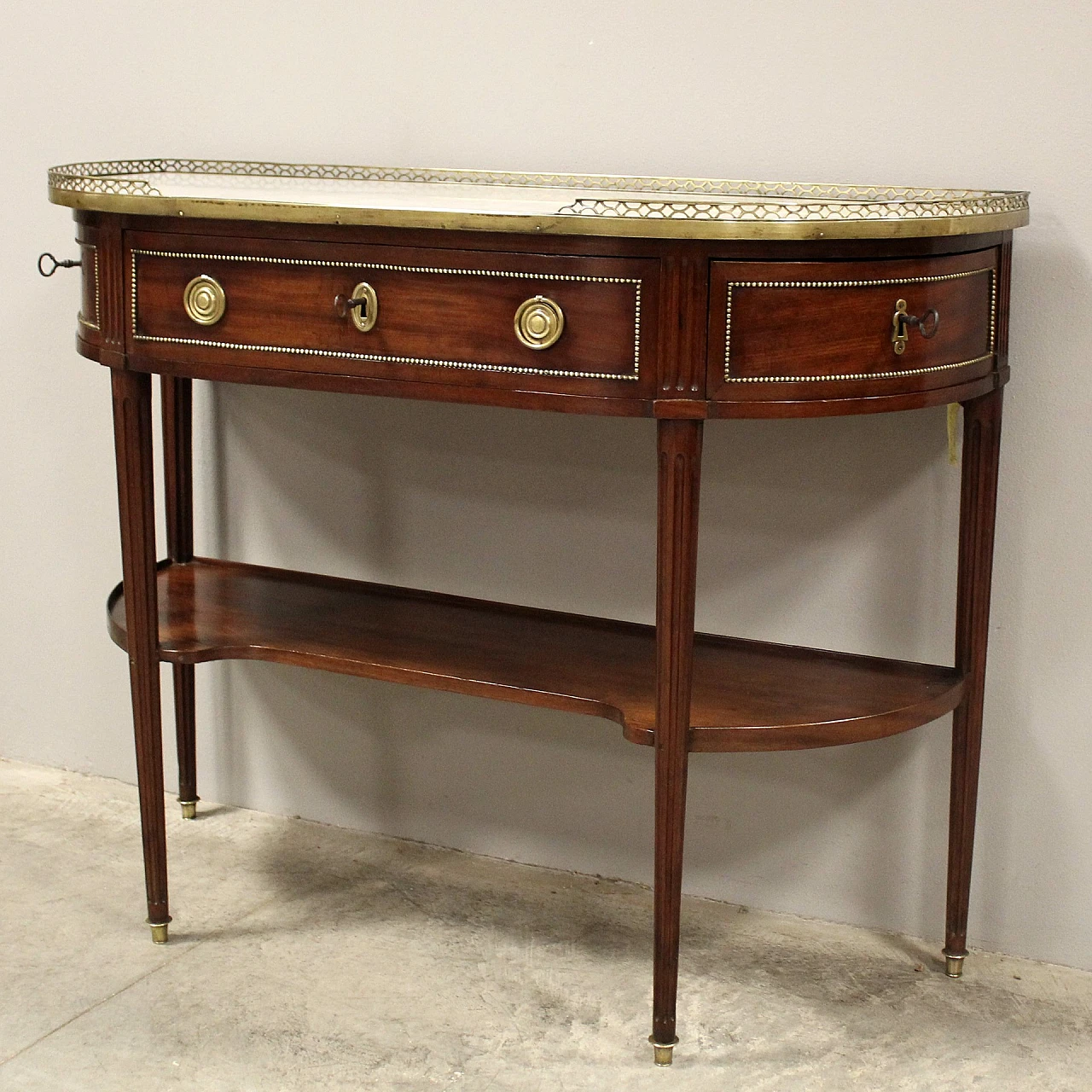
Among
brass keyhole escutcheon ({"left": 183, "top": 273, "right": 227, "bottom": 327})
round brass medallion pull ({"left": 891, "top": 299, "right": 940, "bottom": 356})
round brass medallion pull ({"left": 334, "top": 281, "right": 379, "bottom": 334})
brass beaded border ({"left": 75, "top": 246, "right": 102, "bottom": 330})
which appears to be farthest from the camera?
brass beaded border ({"left": 75, "top": 246, "right": 102, "bottom": 330})

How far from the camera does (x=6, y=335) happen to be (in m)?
3.15

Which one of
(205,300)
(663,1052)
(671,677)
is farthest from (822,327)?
(663,1052)

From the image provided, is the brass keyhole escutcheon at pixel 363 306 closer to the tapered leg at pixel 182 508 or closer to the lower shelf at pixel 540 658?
the lower shelf at pixel 540 658

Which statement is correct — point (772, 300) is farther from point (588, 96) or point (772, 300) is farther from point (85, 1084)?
point (85, 1084)

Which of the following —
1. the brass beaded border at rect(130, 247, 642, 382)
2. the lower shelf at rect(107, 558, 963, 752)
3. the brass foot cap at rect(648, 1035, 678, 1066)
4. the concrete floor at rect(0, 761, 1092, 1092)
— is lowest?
the concrete floor at rect(0, 761, 1092, 1092)

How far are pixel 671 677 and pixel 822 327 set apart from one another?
0.51 m

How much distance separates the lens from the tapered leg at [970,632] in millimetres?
2270

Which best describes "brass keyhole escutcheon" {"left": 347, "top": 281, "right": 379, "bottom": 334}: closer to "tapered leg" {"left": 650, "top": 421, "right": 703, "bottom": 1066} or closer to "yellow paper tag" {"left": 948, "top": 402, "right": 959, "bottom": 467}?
"tapered leg" {"left": 650, "top": 421, "right": 703, "bottom": 1066}

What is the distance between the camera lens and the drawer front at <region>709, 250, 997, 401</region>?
1.89 metres

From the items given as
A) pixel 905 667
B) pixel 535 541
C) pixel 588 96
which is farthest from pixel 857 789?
pixel 588 96

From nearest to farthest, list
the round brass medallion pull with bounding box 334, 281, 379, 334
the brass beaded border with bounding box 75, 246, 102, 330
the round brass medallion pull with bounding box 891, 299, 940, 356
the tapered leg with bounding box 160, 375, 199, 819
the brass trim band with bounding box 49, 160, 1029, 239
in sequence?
the brass trim band with bounding box 49, 160, 1029, 239 → the round brass medallion pull with bounding box 891, 299, 940, 356 → the round brass medallion pull with bounding box 334, 281, 379, 334 → the brass beaded border with bounding box 75, 246, 102, 330 → the tapered leg with bounding box 160, 375, 199, 819

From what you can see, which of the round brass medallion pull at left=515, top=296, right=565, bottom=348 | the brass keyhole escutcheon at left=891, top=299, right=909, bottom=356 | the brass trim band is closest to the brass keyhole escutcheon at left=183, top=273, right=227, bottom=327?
the brass trim band

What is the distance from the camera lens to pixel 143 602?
7.92 ft

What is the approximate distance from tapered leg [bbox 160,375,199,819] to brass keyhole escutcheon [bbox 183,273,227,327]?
2.18ft
